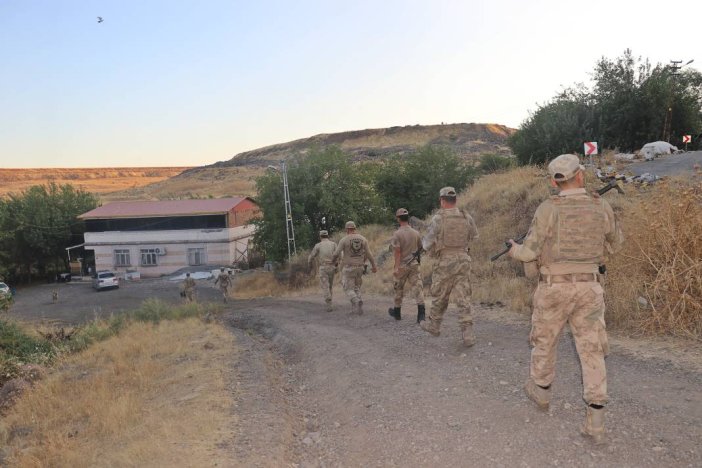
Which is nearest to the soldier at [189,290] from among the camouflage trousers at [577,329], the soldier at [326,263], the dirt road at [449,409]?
the soldier at [326,263]

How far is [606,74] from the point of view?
25438mm

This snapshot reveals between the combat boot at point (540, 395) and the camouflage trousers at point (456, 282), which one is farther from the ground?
the camouflage trousers at point (456, 282)

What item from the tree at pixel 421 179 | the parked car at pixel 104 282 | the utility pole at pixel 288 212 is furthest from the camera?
the parked car at pixel 104 282

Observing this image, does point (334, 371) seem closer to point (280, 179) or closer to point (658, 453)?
point (658, 453)

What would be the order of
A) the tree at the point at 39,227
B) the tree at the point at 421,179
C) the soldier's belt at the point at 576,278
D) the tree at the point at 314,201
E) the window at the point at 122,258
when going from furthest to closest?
the window at the point at 122,258 → the tree at the point at 39,227 → the tree at the point at 314,201 → the tree at the point at 421,179 → the soldier's belt at the point at 576,278

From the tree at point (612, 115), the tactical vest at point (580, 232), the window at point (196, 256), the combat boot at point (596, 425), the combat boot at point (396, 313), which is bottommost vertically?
the window at point (196, 256)

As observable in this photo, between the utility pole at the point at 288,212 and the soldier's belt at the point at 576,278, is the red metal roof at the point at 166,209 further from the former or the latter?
the soldier's belt at the point at 576,278

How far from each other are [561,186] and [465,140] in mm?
110381

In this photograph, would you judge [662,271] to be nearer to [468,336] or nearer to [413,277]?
[468,336]

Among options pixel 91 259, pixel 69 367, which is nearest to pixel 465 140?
pixel 91 259

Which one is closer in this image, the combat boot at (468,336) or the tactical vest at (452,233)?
A: the combat boot at (468,336)

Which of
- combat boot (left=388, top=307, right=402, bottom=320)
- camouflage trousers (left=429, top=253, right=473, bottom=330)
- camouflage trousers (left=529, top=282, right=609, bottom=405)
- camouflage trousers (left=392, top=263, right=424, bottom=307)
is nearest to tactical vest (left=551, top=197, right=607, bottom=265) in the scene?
camouflage trousers (left=529, top=282, right=609, bottom=405)

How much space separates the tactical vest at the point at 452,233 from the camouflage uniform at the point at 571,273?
8.10ft

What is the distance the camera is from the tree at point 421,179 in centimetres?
3014
